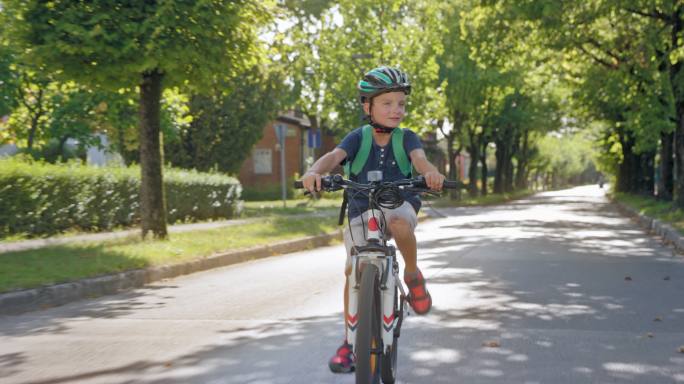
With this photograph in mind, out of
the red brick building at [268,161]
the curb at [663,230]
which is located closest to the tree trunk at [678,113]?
the curb at [663,230]

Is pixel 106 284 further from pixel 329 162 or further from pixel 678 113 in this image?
pixel 678 113

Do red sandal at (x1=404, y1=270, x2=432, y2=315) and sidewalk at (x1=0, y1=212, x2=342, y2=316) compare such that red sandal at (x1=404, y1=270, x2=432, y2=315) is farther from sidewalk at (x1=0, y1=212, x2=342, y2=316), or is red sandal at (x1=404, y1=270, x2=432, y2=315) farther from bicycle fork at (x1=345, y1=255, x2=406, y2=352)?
sidewalk at (x1=0, y1=212, x2=342, y2=316)

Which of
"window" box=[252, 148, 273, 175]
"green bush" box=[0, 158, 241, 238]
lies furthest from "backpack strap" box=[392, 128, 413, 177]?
"window" box=[252, 148, 273, 175]

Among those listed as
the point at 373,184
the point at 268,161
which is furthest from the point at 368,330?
the point at 268,161

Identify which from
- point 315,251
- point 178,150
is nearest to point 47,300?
point 315,251

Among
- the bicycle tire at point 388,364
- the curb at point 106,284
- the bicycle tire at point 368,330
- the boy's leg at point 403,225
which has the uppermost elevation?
the boy's leg at point 403,225

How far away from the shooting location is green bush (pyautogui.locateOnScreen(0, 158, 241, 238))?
1383 cm

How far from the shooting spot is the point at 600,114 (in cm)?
3672

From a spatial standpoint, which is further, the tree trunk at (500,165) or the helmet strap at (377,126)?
the tree trunk at (500,165)

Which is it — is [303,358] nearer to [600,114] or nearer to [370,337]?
[370,337]

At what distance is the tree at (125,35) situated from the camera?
1166 centimetres

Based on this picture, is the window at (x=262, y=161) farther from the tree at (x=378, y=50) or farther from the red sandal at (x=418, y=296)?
the red sandal at (x=418, y=296)

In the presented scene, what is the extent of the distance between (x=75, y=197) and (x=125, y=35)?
4.75 meters

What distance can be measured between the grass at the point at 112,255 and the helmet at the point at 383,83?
519 centimetres
